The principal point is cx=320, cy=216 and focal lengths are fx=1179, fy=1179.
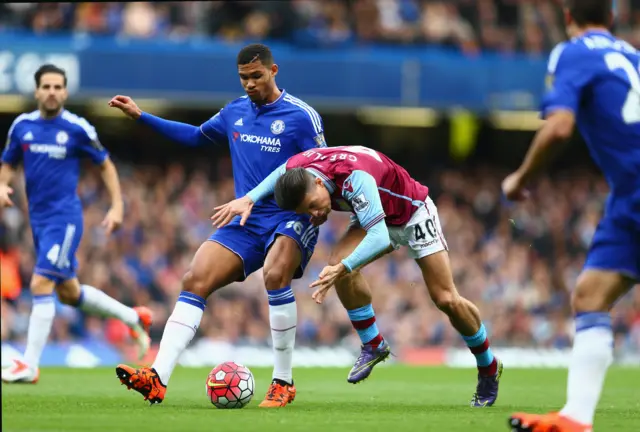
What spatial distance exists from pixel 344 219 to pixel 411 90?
2.61m

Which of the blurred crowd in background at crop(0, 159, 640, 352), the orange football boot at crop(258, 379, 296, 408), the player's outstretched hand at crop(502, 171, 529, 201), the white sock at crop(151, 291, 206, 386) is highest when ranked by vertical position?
the player's outstretched hand at crop(502, 171, 529, 201)

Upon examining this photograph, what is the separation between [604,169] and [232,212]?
273 cm

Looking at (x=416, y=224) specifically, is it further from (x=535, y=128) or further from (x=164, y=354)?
(x=535, y=128)

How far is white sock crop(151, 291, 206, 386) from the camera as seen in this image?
793 centimetres

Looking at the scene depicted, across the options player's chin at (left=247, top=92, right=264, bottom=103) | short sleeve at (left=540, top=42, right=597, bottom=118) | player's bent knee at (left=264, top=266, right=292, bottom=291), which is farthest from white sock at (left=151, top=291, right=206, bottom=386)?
short sleeve at (left=540, top=42, right=597, bottom=118)

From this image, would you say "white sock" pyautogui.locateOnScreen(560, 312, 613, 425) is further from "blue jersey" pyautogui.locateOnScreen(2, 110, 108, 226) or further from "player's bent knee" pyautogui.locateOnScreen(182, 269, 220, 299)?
"blue jersey" pyautogui.locateOnScreen(2, 110, 108, 226)

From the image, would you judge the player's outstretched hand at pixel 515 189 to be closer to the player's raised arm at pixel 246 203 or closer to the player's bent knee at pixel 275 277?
the player's raised arm at pixel 246 203

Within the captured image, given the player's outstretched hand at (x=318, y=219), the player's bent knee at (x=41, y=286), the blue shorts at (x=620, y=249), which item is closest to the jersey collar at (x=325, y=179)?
the player's outstretched hand at (x=318, y=219)

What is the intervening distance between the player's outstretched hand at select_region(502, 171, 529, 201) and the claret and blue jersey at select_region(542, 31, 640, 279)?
38cm

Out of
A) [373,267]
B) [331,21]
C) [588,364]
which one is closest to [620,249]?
[588,364]

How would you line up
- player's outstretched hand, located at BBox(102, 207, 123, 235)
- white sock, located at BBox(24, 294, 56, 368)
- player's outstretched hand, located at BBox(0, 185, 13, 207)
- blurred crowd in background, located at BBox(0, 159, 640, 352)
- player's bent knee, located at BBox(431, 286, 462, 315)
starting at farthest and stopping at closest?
blurred crowd in background, located at BBox(0, 159, 640, 352) → player's outstretched hand, located at BBox(102, 207, 123, 235) → white sock, located at BBox(24, 294, 56, 368) → player's outstretched hand, located at BBox(0, 185, 13, 207) → player's bent knee, located at BBox(431, 286, 462, 315)

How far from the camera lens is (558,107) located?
5938 mm

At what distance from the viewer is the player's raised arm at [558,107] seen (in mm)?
5891

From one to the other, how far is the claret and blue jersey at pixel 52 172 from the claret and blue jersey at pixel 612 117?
19.5 feet
